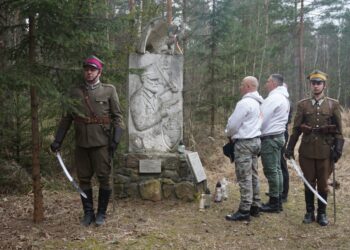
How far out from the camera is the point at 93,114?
4945 millimetres

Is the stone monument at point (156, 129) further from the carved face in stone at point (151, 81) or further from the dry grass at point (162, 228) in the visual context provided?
the dry grass at point (162, 228)

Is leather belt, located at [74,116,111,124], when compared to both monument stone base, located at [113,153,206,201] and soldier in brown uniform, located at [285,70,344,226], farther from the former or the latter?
soldier in brown uniform, located at [285,70,344,226]

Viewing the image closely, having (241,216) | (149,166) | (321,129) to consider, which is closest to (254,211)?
(241,216)

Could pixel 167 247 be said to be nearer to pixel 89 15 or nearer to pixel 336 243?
pixel 336 243

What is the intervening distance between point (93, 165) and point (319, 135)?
3.00 metres

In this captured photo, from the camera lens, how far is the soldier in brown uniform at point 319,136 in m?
5.41

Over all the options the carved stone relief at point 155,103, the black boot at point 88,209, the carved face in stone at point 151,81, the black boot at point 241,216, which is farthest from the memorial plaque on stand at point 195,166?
the black boot at point 88,209

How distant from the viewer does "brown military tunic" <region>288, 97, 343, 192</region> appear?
5410 mm

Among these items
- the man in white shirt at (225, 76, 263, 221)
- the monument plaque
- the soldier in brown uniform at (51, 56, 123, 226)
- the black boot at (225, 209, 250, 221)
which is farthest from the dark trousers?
the black boot at (225, 209, 250, 221)

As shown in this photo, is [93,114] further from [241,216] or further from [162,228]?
[241,216]

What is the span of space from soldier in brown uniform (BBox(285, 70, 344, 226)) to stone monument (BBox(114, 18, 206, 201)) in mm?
1760

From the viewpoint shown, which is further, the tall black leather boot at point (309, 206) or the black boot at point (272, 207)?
the black boot at point (272, 207)

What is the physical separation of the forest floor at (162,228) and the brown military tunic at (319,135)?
72 cm

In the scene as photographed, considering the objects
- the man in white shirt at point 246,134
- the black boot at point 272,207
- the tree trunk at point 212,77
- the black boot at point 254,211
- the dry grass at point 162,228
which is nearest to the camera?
the dry grass at point 162,228
